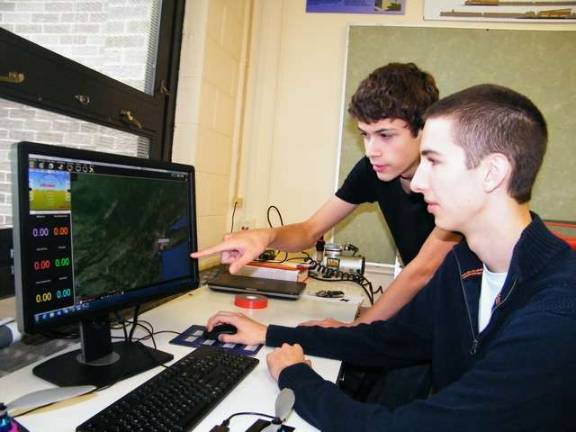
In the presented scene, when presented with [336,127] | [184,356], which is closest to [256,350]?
[184,356]

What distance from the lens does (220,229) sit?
2.31 metres

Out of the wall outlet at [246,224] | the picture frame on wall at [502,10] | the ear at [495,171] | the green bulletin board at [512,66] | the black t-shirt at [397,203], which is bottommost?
the wall outlet at [246,224]

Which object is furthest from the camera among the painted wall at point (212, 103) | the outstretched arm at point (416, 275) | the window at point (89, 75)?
the painted wall at point (212, 103)

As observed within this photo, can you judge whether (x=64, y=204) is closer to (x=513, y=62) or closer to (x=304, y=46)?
(x=304, y=46)

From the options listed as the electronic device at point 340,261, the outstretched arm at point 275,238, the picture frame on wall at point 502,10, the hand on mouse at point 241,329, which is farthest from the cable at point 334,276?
the picture frame on wall at point 502,10

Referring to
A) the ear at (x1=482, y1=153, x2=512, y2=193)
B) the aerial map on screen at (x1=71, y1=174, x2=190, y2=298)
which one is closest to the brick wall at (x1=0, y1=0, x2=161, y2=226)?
the aerial map on screen at (x1=71, y1=174, x2=190, y2=298)

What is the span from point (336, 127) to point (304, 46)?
0.49 m

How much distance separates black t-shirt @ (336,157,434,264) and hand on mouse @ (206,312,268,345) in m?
0.78

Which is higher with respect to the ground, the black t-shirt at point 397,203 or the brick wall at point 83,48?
the brick wall at point 83,48

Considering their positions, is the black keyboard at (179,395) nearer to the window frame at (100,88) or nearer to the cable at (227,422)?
the cable at (227,422)

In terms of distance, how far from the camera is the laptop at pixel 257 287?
162 cm

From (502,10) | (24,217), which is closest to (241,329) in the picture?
(24,217)

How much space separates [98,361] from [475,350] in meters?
0.76

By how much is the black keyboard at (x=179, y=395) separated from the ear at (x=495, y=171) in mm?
604
